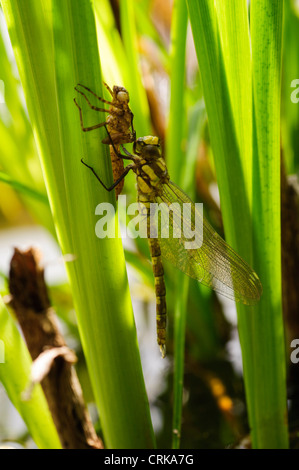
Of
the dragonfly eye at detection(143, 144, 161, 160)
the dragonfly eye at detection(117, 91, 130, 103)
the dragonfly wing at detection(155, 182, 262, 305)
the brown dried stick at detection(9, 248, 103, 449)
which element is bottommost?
the brown dried stick at detection(9, 248, 103, 449)

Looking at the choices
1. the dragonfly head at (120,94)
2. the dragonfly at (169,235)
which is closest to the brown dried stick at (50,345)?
the dragonfly at (169,235)

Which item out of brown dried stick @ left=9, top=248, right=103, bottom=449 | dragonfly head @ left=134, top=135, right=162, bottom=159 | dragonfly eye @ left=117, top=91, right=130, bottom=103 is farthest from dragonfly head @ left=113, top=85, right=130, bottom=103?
brown dried stick @ left=9, top=248, right=103, bottom=449

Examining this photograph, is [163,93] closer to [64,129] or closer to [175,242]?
[175,242]

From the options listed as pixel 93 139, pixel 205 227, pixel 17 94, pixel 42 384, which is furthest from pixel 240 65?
pixel 17 94

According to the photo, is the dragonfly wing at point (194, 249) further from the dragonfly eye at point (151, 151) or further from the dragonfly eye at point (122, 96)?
the dragonfly eye at point (122, 96)

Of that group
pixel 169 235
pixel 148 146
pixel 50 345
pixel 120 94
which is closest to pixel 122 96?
pixel 120 94

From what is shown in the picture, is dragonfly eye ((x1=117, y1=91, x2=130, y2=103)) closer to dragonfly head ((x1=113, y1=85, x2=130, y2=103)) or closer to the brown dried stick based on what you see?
dragonfly head ((x1=113, y1=85, x2=130, y2=103))

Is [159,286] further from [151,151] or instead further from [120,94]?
[120,94]
